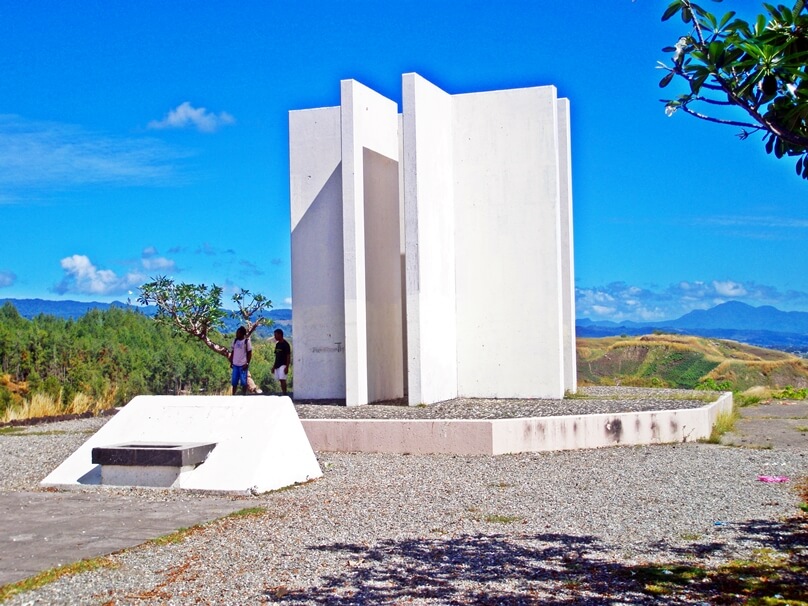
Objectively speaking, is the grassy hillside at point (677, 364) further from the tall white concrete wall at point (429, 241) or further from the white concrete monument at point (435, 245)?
the tall white concrete wall at point (429, 241)

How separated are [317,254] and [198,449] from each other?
809 cm

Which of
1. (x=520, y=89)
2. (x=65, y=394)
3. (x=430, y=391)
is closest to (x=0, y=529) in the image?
(x=430, y=391)

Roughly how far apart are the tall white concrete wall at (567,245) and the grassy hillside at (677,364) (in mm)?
15155

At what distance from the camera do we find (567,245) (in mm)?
18766

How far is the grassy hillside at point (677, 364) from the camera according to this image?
35.1 metres

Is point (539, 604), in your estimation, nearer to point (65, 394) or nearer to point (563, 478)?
point (563, 478)

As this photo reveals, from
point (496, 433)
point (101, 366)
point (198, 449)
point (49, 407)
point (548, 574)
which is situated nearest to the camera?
point (548, 574)

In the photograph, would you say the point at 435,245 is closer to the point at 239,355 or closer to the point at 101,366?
the point at 239,355

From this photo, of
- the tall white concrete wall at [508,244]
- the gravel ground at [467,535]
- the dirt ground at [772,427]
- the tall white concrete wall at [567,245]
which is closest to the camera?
the gravel ground at [467,535]

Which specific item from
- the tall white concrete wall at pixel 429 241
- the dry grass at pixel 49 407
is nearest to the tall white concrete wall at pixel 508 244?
the tall white concrete wall at pixel 429 241

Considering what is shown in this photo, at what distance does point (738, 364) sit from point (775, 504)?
28802 millimetres

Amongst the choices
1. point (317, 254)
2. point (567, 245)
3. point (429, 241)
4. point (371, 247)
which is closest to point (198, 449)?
point (429, 241)

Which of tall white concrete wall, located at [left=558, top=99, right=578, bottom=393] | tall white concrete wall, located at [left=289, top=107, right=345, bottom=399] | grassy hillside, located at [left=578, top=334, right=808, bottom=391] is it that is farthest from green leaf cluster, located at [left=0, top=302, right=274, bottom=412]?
grassy hillside, located at [left=578, top=334, right=808, bottom=391]

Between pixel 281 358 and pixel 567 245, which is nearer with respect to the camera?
pixel 567 245
